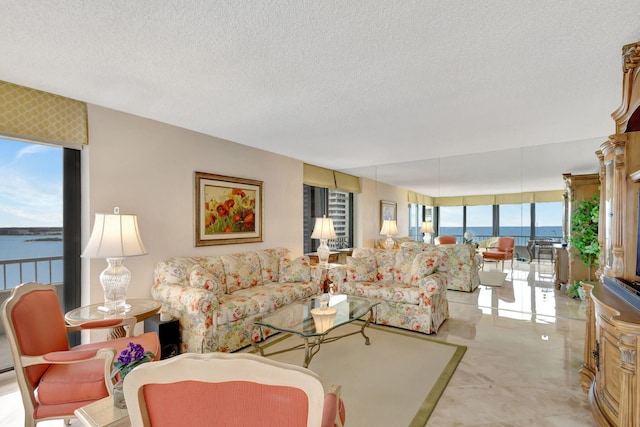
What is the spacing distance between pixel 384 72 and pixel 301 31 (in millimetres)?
769

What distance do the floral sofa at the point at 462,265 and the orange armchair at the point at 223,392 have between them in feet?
15.8

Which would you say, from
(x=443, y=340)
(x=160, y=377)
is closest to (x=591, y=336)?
(x=443, y=340)

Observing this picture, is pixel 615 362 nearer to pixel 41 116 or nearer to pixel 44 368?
pixel 44 368

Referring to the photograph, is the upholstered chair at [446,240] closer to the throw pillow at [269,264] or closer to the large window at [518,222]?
the large window at [518,222]

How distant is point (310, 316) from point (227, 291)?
4.18ft

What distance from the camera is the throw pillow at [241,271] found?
3732 millimetres

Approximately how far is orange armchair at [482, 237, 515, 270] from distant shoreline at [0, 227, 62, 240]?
554 centimetres

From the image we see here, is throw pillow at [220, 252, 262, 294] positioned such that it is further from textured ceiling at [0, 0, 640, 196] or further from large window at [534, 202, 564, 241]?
large window at [534, 202, 564, 241]

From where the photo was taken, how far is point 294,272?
420 cm

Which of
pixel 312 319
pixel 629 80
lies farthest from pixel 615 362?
pixel 312 319

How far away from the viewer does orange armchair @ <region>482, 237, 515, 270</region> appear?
4.64m

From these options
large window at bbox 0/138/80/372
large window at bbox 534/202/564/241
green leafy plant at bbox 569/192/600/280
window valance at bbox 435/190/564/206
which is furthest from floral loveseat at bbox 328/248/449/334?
large window at bbox 0/138/80/372

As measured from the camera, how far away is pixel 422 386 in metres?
2.41

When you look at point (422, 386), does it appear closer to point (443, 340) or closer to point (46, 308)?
point (443, 340)
